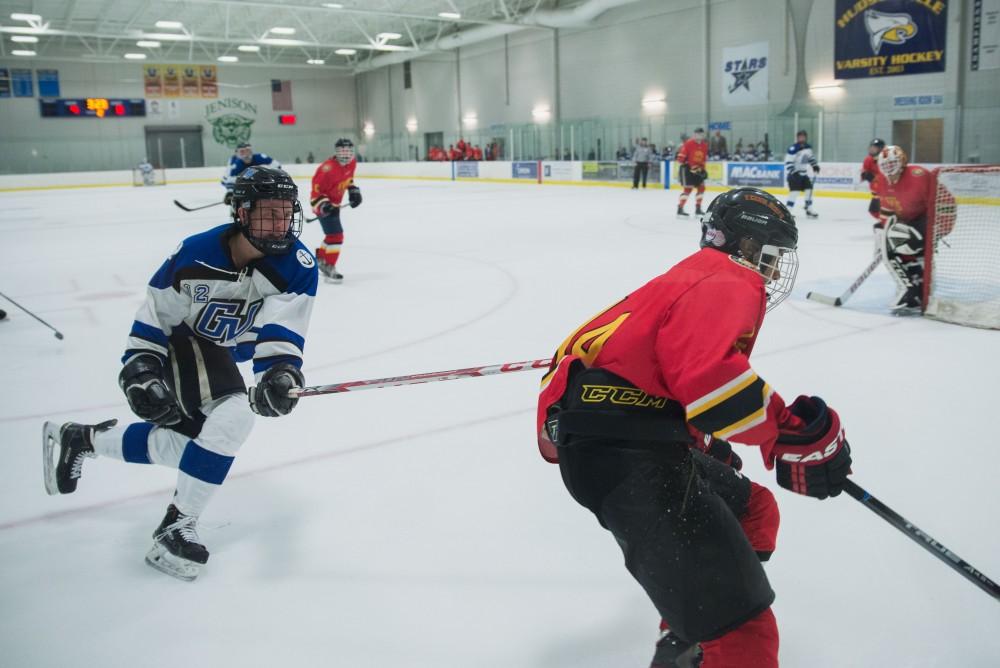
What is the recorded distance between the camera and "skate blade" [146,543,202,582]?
2225 mm

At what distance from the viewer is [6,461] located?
3.16m

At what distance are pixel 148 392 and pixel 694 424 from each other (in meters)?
1.38

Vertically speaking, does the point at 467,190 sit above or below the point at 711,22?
below

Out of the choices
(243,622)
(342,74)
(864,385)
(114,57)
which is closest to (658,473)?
(243,622)

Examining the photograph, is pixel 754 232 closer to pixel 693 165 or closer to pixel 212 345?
pixel 212 345

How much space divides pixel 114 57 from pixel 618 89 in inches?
688

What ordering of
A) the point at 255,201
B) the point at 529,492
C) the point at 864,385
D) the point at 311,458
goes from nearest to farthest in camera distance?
the point at 255,201, the point at 529,492, the point at 311,458, the point at 864,385

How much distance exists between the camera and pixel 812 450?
4.87ft

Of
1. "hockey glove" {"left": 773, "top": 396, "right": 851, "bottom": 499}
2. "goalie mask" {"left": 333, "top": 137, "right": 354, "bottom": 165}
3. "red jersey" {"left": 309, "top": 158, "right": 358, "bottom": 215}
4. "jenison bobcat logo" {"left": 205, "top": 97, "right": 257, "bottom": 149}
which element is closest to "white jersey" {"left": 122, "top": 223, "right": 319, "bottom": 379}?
"hockey glove" {"left": 773, "top": 396, "right": 851, "bottom": 499}

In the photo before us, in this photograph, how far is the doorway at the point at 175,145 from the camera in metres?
30.2

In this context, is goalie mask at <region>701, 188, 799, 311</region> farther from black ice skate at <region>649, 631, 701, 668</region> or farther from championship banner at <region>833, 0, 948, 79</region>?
championship banner at <region>833, 0, 948, 79</region>

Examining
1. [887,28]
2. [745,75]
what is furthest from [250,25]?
[887,28]

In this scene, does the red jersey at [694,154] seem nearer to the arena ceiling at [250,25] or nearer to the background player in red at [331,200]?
the background player in red at [331,200]

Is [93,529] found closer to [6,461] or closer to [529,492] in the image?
[6,461]
